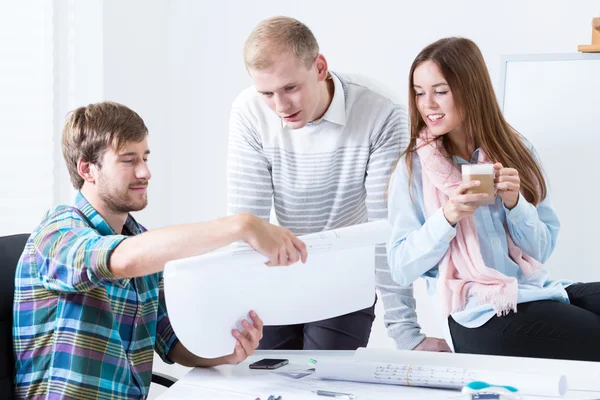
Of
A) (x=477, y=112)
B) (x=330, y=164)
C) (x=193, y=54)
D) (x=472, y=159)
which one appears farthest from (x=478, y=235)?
(x=193, y=54)

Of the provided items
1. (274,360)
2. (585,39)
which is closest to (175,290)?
(274,360)

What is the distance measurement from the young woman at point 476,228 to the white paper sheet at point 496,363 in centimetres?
30

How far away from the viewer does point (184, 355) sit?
162 cm

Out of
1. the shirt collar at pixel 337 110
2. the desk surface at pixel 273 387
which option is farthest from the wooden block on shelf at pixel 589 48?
the desk surface at pixel 273 387

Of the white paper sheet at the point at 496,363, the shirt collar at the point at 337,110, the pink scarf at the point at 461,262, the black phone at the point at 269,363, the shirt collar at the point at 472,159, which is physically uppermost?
the shirt collar at the point at 337,110

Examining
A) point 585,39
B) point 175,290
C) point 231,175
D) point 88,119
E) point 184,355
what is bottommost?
point 184,355

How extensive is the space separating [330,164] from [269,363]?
2.36ft

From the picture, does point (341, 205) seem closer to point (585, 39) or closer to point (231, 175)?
point (231, 175)

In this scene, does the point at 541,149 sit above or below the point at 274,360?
above

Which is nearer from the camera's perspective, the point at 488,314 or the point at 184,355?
the point at 184,355

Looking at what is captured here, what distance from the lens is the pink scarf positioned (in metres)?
1.87

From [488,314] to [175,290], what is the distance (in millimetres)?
903

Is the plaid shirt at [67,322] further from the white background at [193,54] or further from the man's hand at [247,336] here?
the white background at [193,54]

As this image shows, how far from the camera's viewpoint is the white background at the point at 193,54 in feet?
9.48
